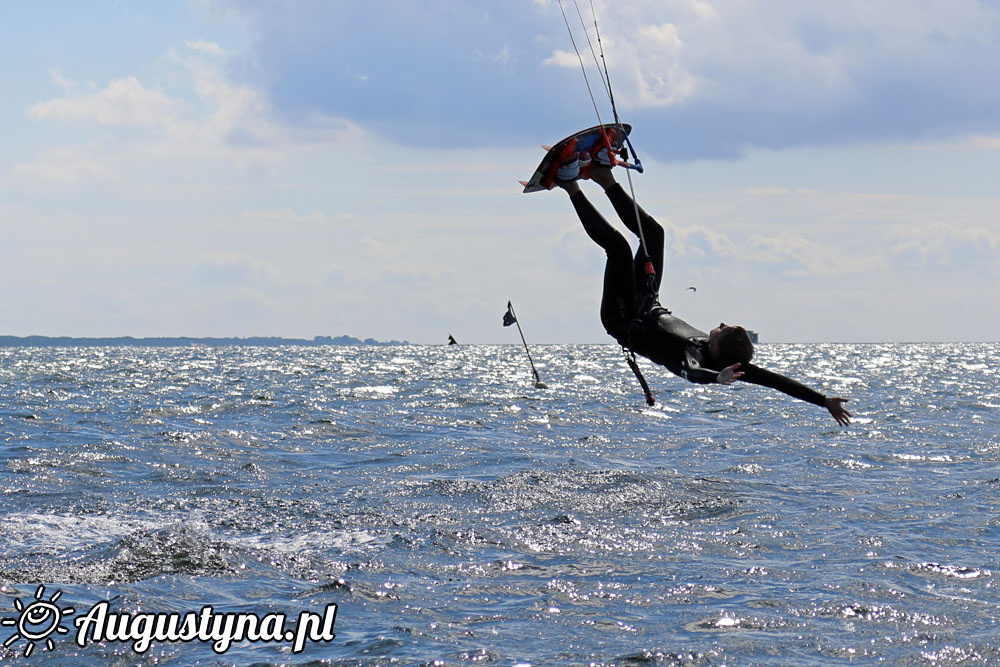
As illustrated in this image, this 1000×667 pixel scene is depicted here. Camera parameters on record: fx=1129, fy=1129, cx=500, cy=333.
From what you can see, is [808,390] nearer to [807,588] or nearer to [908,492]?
[807,588]

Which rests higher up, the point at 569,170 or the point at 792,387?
the point at 569,170

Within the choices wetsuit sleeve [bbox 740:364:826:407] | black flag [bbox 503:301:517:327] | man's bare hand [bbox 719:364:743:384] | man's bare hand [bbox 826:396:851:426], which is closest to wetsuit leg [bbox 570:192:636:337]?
wetsuit sleeve [bbox 740:364:826:407]

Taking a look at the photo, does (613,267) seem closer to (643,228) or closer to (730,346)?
(643,228)

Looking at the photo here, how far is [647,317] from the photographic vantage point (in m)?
11.1

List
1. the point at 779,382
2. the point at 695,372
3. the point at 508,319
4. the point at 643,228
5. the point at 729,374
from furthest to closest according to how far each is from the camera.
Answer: the point at 508,319 < the point at 643,228 < the point at 779,382 < the point at 695,372 < the point at 729,374

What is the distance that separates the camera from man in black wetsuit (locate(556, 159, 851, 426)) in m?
10.6

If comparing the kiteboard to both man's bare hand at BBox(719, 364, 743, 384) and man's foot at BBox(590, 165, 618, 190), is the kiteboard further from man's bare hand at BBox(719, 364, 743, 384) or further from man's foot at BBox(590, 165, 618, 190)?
man's bare hand at BBox(719, 364, 743, 384)

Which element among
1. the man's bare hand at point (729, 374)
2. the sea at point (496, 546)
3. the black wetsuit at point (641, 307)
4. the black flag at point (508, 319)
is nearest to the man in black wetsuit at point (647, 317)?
the black wetsuit at point (641, 307)

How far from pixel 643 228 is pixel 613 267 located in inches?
22.2

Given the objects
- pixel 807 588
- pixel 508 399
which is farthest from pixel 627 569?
pixel 508 399

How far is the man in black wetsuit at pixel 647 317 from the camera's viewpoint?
10617 mm

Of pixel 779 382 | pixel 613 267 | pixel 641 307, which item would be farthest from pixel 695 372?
pixel 613 267

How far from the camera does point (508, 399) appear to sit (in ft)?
154

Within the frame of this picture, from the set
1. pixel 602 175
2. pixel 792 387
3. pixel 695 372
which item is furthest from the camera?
pixel 602 175
